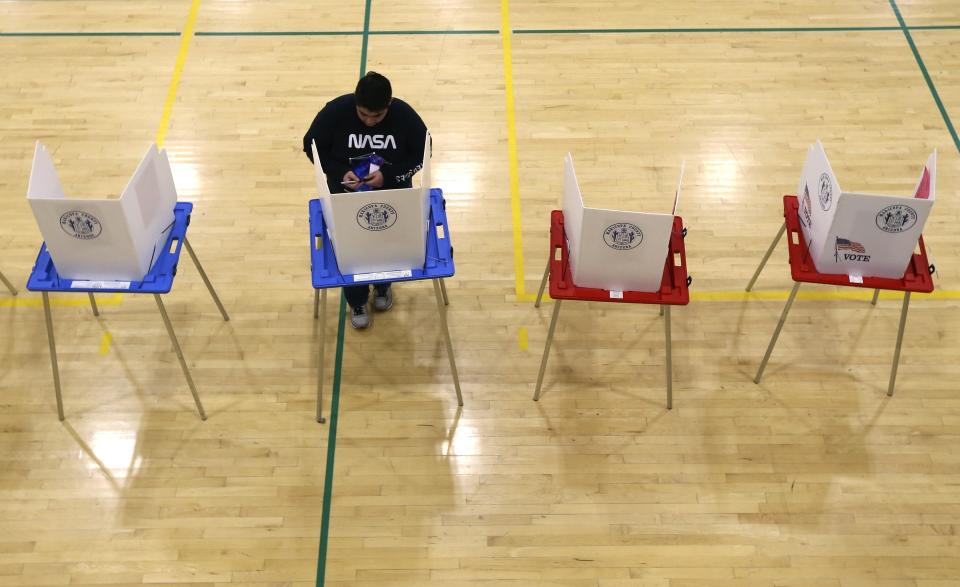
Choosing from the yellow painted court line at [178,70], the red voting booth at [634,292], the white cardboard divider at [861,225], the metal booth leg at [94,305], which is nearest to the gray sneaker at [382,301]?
the red voting booth at [634,292]

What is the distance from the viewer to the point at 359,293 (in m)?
5.47

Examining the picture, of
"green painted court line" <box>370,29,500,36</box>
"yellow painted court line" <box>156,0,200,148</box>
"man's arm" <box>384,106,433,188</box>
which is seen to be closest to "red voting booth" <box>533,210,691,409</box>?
"man's arm" <box>384,106,433,188</box>

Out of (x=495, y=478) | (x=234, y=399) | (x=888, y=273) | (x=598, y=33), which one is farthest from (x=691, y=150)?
(x=234, y=399)

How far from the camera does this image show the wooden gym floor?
476cm

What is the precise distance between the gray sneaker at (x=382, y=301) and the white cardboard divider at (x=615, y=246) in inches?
57.8

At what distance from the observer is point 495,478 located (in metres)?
4.98

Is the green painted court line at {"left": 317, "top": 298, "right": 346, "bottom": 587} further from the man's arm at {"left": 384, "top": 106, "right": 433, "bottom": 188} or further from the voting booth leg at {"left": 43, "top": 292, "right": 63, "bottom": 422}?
the voting booth leg at {"left": 43, "top": 292, "right": 63, "bottom": 422}

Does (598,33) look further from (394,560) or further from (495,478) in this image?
(394,560)

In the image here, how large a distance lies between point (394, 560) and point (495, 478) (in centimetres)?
71

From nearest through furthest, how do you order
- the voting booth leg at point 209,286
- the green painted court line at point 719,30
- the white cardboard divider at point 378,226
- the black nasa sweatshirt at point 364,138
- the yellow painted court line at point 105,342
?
the white cardboard divider at point 378,226, the black nasa sweatshirt at point 364,138, the voting booth leg at point 209,286, the yellow painted court line at point 105,342, the green painted court line at point 719,30

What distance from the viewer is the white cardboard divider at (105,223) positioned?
4.28 meters

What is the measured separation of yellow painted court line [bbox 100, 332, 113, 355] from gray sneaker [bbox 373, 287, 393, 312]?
1653 millimetres

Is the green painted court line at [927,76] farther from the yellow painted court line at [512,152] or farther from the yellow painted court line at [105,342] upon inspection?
the yellow painted court line at [105,342]

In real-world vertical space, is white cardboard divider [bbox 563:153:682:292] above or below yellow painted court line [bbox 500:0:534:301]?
above
